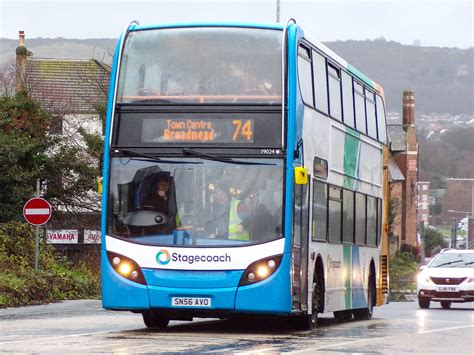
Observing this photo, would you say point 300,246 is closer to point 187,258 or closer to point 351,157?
point 187,258

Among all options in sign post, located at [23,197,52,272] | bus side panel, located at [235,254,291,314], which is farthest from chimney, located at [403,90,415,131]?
bus side panel, located at [235,254,291,314]

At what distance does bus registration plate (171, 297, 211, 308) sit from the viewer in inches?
703

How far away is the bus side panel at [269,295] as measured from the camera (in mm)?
17812

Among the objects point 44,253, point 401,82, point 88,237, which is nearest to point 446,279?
point 44,253

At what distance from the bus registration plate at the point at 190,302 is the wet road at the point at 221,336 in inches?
16.2

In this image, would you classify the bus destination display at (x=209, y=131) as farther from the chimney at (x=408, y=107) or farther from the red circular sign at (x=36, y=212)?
the chimney at (x=408, y=107)

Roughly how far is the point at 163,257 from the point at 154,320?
2.43 m

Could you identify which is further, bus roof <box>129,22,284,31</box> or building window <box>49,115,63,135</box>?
building window <box>49,115,63,135</box>

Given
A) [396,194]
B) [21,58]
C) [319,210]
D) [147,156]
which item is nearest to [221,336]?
[147,156]

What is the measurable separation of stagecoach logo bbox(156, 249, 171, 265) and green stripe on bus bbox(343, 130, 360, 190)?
16.1 ft

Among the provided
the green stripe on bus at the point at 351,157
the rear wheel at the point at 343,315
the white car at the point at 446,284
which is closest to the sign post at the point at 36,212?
the rear wheel at the point at 343,315

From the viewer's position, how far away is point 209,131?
1834 centimetres

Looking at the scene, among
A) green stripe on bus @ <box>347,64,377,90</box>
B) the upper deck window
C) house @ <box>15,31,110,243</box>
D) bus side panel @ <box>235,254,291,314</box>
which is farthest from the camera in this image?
house @ <box>15,31,110,243</box>

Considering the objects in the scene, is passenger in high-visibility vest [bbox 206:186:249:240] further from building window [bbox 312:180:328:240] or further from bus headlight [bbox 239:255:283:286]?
building window [bbox 312:180:328:240]
